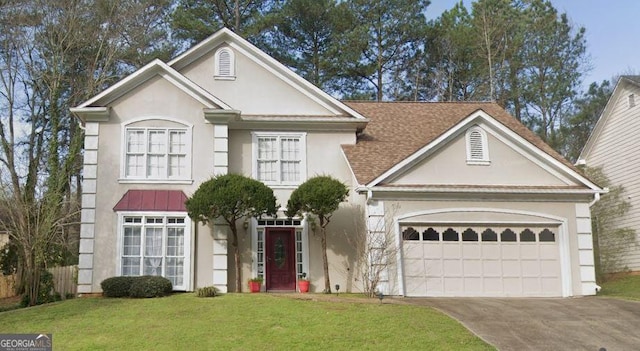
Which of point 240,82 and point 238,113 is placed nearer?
point 238,113

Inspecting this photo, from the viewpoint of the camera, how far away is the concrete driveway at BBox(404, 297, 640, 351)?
13.7 meters

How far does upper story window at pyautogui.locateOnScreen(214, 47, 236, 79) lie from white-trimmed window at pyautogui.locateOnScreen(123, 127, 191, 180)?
268 centimetres

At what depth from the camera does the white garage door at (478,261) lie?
770 inches

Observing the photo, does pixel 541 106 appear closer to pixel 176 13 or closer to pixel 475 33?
pixel 475 33

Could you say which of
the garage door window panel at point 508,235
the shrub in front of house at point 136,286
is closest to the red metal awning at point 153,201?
the shrub in front of house at point 136,286

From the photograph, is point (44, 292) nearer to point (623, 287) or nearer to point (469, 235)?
point (469, 235)

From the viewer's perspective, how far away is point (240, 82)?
73.4 feet

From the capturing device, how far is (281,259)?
69.0ft

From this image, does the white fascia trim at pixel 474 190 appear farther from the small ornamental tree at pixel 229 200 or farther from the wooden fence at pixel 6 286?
the wooden fence at pixel 6 286

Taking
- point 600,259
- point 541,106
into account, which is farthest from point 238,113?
point 541,106

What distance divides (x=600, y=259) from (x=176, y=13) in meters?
23.4

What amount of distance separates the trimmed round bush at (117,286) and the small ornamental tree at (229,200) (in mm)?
2637

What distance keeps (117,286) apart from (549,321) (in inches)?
462

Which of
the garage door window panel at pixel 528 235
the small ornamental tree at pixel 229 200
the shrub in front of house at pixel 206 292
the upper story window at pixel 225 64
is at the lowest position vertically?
the shrub in front of house at pixel 206 292
